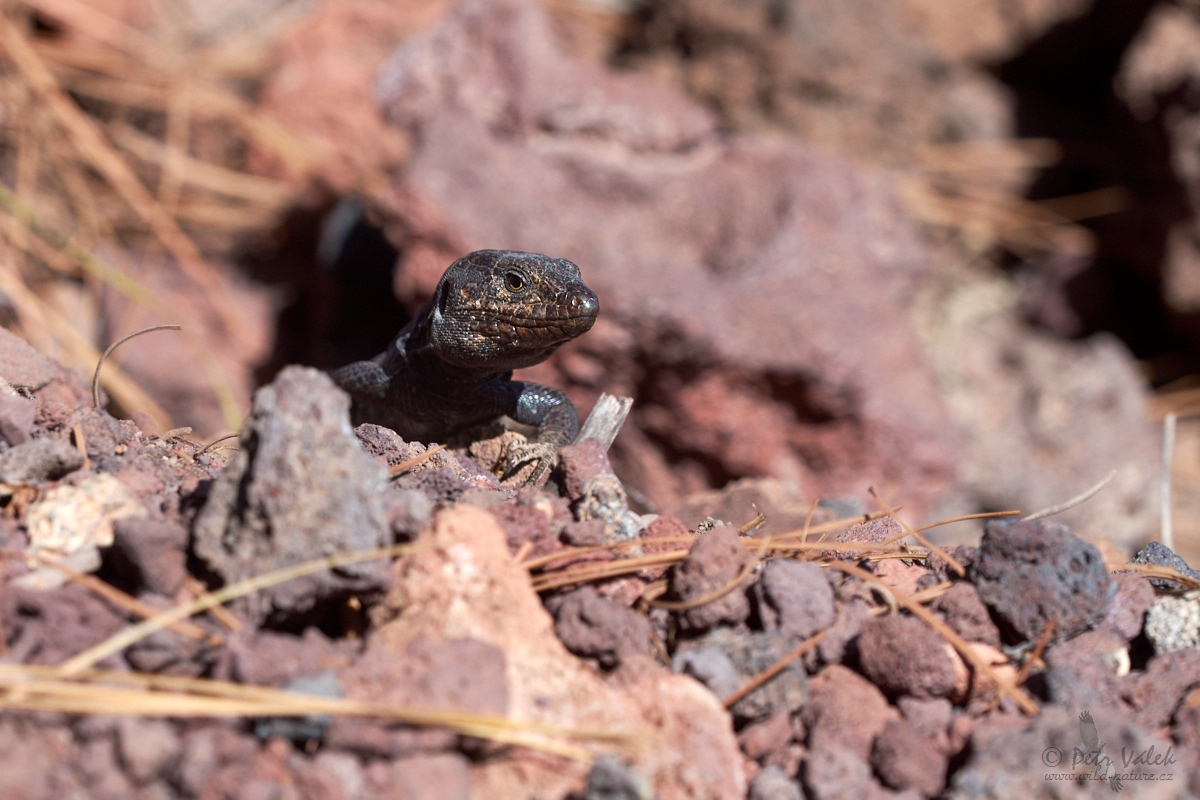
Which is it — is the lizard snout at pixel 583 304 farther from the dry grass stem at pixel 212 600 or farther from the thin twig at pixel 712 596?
the dry grass stem at pixel 212 600

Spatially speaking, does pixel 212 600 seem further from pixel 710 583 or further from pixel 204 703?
pixel 710 583

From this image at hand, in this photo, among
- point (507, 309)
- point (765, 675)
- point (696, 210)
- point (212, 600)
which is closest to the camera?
point (212, 600)

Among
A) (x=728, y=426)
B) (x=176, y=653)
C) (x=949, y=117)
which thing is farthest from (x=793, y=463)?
(x=176, y=653)

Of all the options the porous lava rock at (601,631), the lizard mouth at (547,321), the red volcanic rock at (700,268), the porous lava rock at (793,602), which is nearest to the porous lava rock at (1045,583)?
the porous lava rock at (793,602)

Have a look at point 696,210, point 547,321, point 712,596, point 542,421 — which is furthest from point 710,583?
point 696,210

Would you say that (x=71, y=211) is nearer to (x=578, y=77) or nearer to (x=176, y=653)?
(x=578, y=77)

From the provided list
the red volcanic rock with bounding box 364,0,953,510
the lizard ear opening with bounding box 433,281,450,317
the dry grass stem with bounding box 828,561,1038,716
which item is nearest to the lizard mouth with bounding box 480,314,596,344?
the lizard ear opening with bounding box 433,281,450,317
